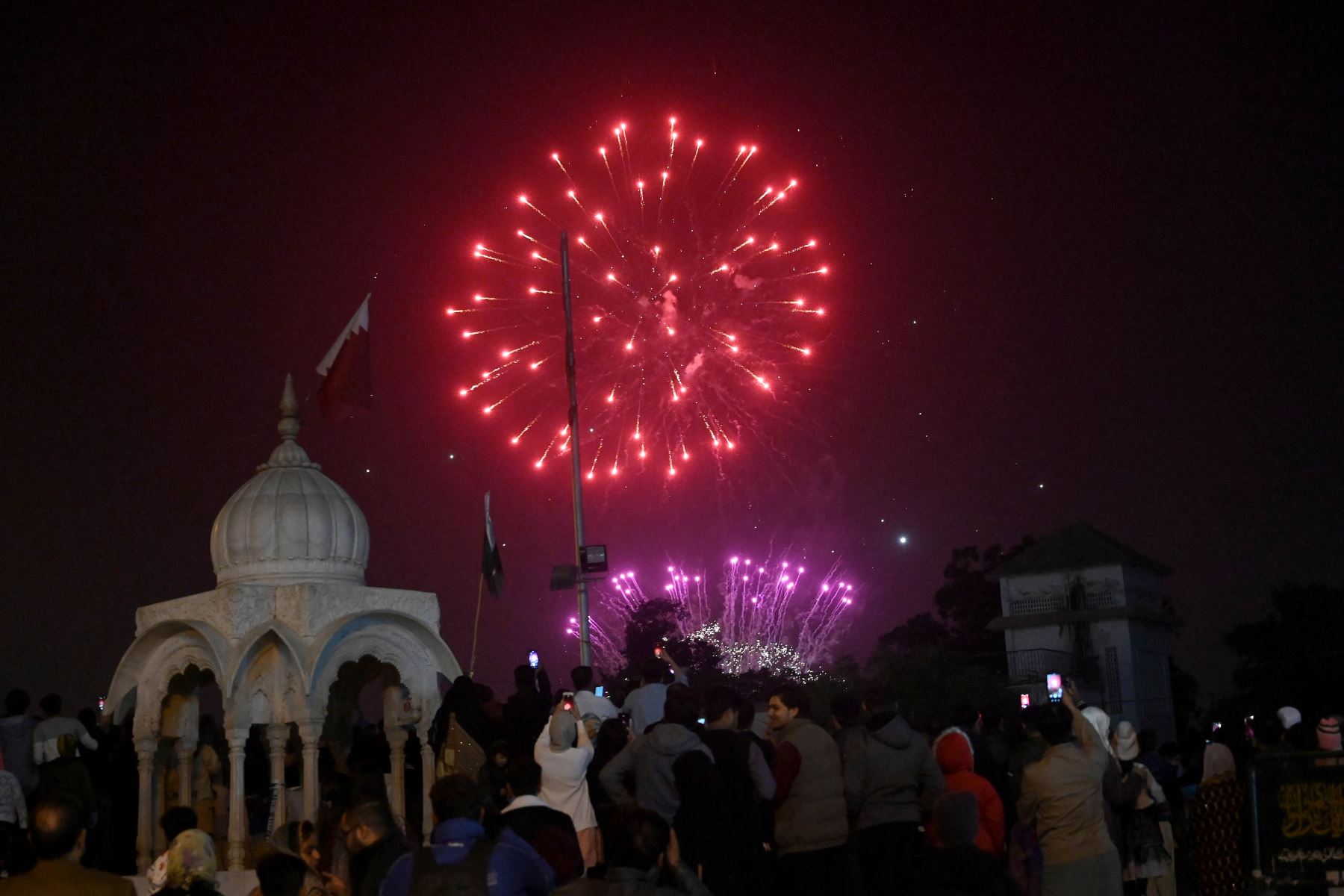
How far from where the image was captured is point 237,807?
15.0m

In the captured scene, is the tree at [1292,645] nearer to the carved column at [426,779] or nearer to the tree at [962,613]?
the tree at [962,613]

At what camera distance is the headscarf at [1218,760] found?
36.6ft

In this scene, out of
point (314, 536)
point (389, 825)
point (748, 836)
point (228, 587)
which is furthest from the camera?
point (314, 536)

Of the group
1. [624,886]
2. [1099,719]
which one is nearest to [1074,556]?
[1099,719]

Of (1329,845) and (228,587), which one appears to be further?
(228,587)

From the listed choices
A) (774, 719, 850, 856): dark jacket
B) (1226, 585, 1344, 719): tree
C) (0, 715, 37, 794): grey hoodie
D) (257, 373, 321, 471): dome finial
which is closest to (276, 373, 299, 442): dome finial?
(257, 373, 321, 471): dome finial

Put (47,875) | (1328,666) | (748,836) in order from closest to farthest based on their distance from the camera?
1. (47,875)
2. (748,836)
3. (1328,666)

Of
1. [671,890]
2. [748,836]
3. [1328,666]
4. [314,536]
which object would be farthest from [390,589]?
[1328,666]

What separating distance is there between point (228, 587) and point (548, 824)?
9.19 m

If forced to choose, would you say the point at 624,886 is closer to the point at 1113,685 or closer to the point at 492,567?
the point at 492,567

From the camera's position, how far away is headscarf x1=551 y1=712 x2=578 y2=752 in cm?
937

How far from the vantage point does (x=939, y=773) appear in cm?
855

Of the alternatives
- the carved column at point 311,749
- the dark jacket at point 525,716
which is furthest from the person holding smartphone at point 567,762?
the carved column at point 311,749

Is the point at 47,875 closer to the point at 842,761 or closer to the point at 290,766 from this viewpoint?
the point at 842,761
